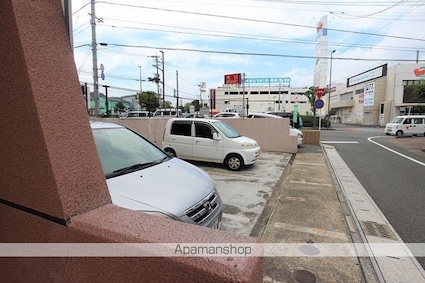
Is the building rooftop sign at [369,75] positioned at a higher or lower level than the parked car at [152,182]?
higher

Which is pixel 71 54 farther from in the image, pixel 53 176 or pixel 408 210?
pixel 408 210

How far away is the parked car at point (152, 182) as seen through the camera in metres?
2.54

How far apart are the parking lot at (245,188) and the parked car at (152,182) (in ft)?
3.76

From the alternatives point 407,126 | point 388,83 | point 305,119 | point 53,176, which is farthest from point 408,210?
point 388,83

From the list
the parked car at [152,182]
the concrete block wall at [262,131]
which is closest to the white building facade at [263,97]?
the concrete block wall at [262,131]

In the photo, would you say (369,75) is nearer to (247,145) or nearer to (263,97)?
(247,145)

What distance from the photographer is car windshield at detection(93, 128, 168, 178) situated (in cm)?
321

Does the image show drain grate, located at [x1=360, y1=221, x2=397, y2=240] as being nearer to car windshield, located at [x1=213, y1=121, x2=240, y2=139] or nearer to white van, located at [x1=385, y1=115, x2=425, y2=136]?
car windshield, located at [x1=213, y1=121, x2=240, y2=139]

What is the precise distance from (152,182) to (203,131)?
5.85 metres

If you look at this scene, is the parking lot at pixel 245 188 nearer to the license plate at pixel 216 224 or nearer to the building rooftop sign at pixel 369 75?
the license plate at pixel 216 224

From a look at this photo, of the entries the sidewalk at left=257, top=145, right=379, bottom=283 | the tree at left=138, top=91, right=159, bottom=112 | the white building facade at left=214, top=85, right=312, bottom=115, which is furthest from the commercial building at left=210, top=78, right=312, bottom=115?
the sidewalk at left=257, top=145, right=379, bottom=283

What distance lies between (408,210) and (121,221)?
18.3ft

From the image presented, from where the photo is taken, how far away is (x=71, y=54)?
1653 millimetres

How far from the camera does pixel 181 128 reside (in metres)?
8.97
